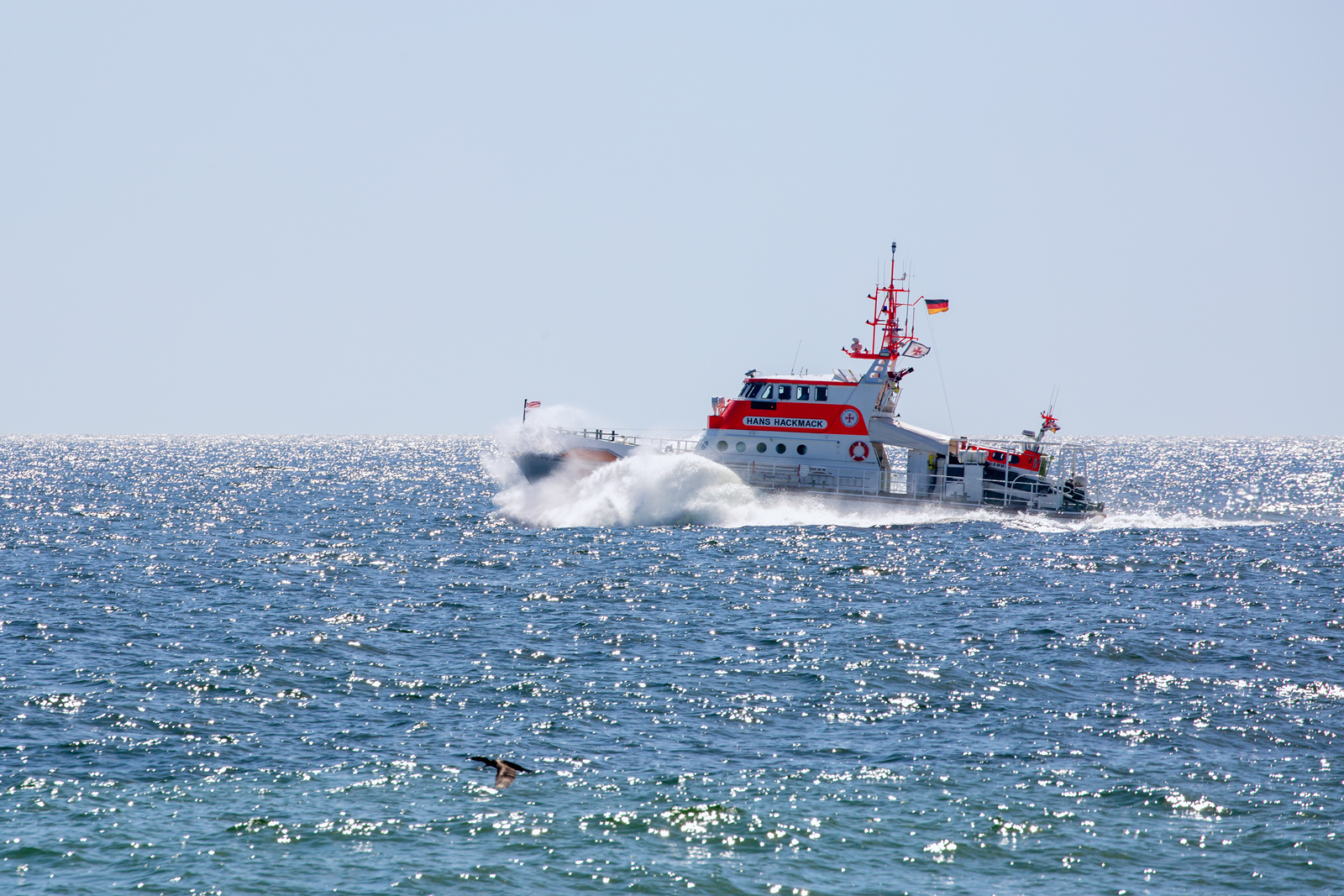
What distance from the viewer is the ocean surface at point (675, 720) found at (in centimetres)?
1110

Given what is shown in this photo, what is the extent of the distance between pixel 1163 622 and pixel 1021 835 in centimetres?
1363

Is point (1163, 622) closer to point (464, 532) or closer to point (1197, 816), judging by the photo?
point (1197, 816)

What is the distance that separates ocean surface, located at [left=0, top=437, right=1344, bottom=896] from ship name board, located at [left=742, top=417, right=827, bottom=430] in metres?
5.41

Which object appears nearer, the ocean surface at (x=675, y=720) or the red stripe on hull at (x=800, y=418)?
the ocean surface at (x=675, y=720)

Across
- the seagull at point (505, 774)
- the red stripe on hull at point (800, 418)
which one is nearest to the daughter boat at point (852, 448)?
the red stripe on hull at point (800, 418)

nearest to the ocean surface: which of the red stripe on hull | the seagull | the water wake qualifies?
the seagull

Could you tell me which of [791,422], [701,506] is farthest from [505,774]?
[791,422]

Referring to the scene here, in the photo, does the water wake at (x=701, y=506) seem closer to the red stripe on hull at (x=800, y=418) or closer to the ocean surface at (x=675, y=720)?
the red stripe on hull at (x=800, y=418)

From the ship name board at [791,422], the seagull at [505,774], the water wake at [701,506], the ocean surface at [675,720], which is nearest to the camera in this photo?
the ocean surface at [675,720]

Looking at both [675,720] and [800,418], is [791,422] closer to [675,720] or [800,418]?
[800,418]

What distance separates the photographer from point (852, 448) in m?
38.6

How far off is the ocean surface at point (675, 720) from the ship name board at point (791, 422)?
5414 millimetres

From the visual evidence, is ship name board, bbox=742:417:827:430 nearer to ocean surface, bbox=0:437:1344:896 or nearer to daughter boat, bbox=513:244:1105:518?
daughter boat, bbox=513:244:1105:518

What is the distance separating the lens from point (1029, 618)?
2366 centimetres
